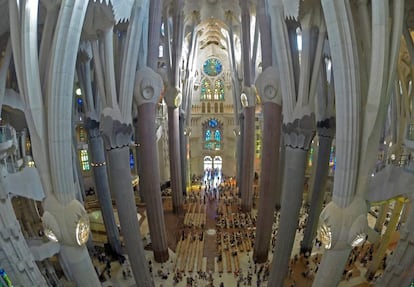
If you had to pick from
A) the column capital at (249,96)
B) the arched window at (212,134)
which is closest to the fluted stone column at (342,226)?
the column capital at (249,96)

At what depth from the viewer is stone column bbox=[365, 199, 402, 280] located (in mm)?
14296

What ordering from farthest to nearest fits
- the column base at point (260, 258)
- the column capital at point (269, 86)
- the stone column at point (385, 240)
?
the column base at point (260, 258), the stone column at point (385, 240), the column capital at point (269, 86)

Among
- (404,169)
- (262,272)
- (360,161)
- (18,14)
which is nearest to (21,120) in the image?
(18,14)

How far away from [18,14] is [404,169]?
1304 cm

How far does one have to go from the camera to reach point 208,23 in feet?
99.7

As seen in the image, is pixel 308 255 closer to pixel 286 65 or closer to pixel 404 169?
pixel 404 169

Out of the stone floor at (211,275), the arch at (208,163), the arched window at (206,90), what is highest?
the arched window at (206,90)

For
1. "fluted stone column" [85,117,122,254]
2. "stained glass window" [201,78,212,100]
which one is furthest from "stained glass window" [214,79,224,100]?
"fluted stone column" [85,117,122,254]

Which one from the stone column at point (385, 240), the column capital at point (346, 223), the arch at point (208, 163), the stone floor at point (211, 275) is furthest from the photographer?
the arch at point (208, 163)

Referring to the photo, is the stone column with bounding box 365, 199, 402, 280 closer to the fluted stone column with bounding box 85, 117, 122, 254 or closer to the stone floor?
the stone floor

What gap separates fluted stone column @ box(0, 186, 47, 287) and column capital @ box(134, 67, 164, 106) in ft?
22.2

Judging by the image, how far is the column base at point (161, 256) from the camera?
1711cm

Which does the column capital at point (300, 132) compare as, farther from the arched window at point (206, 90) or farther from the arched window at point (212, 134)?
the arched window at point (212, 134)

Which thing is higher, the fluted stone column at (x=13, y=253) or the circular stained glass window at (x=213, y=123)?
the circular stained glass window at (x=213, y=123)
